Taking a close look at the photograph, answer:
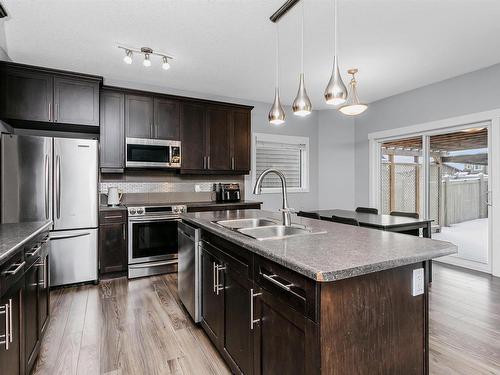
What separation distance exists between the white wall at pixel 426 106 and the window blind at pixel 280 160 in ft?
4.00

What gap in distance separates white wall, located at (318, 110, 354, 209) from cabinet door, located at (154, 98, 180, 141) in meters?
3.04

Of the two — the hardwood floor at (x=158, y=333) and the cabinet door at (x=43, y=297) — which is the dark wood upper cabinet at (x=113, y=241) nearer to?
the hardwood floor at (x=158, y=333)

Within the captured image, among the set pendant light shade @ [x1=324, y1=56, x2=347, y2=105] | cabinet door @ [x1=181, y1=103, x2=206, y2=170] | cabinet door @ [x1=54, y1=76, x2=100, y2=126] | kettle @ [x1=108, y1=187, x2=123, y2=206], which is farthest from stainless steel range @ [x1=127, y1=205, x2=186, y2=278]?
pendant light shade @ [x1=324, y1=56, x2=347, y2=105]

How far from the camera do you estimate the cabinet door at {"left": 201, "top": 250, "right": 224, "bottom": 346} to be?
6.25 ft

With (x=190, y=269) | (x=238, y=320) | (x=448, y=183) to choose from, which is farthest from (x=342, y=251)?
(x=448, y=183)

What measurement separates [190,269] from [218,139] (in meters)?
2.63

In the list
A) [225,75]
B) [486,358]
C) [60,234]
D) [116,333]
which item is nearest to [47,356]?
[116,333]

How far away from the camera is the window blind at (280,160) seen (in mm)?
5301

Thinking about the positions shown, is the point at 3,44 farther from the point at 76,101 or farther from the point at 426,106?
the point at 426,106

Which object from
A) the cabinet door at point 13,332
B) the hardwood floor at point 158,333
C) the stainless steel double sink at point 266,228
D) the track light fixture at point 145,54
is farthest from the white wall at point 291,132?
the cabinet door at point 13,332

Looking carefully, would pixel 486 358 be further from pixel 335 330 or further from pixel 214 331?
pixel 214 331

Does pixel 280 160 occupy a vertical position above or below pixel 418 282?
above

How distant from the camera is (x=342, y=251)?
4.26 ft

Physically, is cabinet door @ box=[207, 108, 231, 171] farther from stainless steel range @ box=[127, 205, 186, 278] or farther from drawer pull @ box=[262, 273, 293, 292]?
drawer pull @ box=[262, 273, 293, 292]
